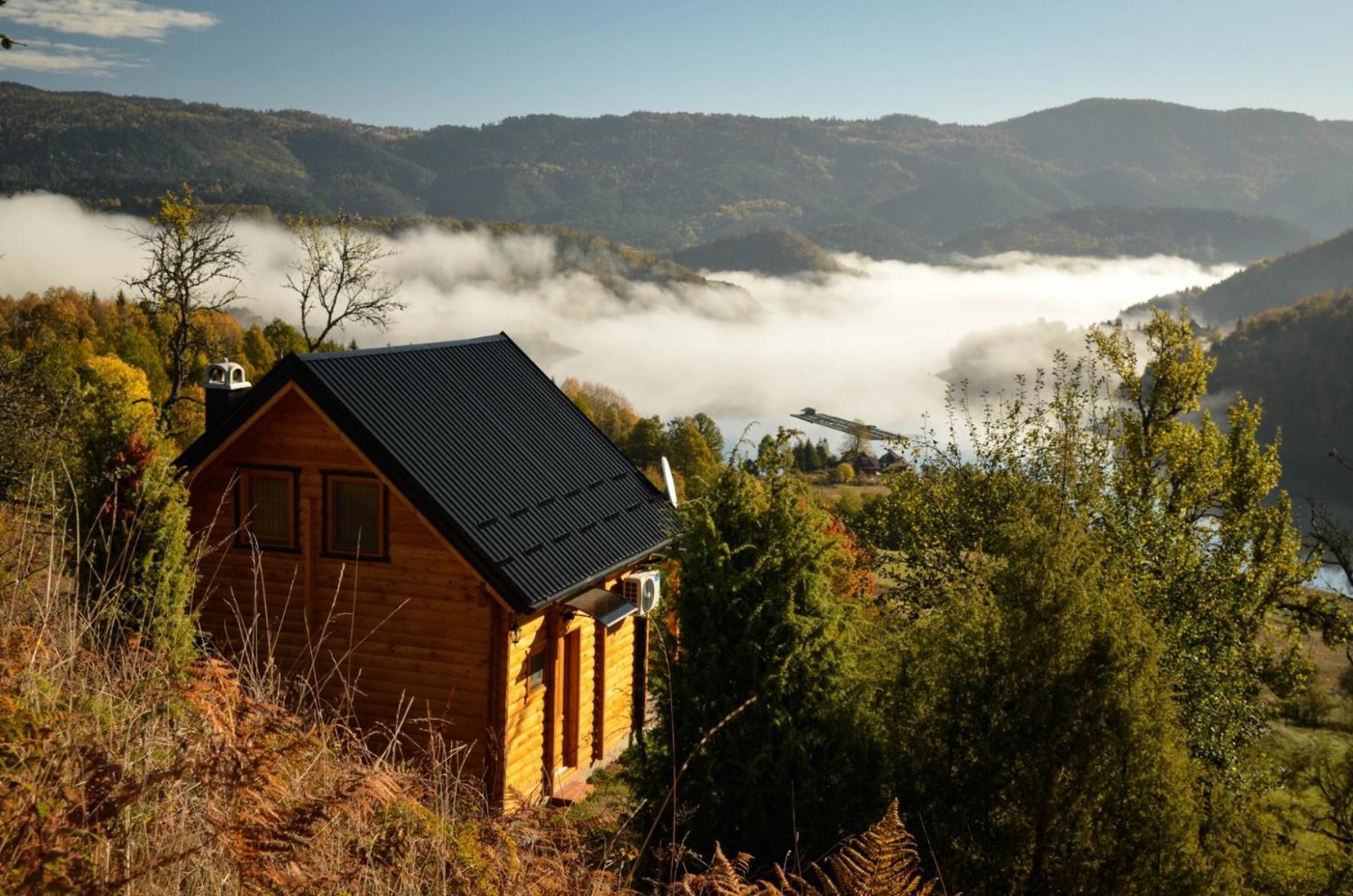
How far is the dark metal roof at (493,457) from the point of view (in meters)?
13.7

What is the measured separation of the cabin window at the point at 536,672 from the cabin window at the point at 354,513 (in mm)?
2396

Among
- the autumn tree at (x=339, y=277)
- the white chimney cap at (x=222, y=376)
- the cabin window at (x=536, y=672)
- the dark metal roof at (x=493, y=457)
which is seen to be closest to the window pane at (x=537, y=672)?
the cabin window at (x=536, y=672)

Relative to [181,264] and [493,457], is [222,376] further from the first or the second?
[181,264]

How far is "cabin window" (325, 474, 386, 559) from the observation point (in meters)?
14.2

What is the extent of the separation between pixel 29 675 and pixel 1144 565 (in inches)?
709

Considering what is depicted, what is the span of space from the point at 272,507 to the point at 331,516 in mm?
934

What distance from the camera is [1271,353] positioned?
132 m

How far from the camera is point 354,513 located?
14352mm

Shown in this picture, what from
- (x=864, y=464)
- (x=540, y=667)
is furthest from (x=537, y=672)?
(x=864, y=464)

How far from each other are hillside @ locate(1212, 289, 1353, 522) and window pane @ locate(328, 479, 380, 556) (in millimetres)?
127530

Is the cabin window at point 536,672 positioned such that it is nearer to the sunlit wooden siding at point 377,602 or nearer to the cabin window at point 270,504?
the sunlit wooden siding at point 377,602

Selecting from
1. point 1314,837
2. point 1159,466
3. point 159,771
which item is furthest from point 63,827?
point 1314,837

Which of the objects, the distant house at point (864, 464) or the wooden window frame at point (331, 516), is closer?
the wooden window frame at point (331, 516)

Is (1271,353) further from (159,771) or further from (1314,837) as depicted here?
(159,771)
